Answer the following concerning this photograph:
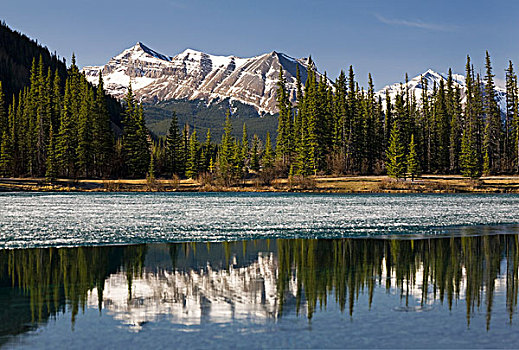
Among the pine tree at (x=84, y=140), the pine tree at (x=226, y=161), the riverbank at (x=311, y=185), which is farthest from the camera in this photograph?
the pine tree at (x=84, y=140)

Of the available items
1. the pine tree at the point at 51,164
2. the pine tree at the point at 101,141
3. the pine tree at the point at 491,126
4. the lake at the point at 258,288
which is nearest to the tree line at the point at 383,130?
the pine tree at the point at 491,126

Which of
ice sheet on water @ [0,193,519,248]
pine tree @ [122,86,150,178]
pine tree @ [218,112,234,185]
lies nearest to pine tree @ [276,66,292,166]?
pine tree @ [218,112,234,185]

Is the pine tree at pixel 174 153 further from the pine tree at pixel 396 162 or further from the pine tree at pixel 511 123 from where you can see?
the pine tree at pixel 511 123

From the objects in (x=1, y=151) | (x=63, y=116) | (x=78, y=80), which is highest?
(x=78, y=80)

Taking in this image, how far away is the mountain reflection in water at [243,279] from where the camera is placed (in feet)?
41.8

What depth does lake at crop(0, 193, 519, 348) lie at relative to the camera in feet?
34.9

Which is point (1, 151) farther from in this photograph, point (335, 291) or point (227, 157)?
point (335, 291)

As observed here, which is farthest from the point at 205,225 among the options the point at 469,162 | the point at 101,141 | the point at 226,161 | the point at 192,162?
the point at 192,162

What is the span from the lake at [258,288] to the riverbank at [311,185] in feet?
192

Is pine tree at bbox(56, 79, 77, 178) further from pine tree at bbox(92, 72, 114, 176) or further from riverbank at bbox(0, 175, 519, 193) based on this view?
riverbank at bbox(0, 175, 519, 193)

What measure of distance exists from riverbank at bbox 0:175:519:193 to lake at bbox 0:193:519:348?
58436 mm

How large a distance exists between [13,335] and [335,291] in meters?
7.96

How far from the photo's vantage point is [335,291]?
14648 mm

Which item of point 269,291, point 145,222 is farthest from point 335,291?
point 145,222
